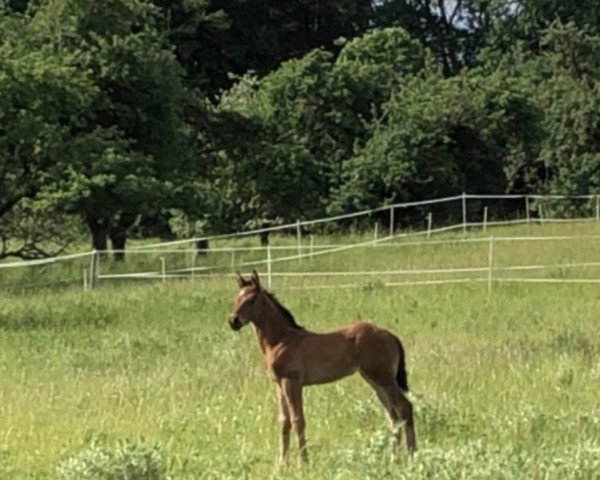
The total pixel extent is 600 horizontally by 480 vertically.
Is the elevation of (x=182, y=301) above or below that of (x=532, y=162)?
below

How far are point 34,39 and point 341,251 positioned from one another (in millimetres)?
9725

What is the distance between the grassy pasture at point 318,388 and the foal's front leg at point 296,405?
16 cm

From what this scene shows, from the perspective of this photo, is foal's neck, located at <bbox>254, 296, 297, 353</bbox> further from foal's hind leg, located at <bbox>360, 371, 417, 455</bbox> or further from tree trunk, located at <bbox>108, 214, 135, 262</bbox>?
tree trunk, located at <bbox>108, 214, 135, 262</bbox>

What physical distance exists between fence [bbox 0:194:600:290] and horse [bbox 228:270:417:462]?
12.4 meters

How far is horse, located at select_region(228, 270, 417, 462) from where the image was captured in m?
7.17

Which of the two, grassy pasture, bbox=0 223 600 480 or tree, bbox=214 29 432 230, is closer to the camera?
grassy pasture, bbox=0 223 600 480

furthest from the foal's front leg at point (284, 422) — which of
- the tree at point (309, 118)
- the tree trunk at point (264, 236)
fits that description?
the tree at point (309, 118)

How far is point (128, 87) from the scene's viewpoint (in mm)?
30000

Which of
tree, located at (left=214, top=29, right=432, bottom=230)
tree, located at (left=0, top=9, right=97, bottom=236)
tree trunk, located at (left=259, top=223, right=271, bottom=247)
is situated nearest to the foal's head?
tree, located at (left=0, top=9, right=97, bottom=236)

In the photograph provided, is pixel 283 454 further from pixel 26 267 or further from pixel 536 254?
pixel 26 267

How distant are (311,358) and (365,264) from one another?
18.2m

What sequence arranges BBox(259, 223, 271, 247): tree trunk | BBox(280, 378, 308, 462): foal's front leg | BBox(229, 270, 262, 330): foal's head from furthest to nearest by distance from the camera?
BBox(259, 223, 271, 247): tree trunk → BBox(229, 270, 262, 330): foal's head → BBox(280, 378, 308, 462): foal's front leg

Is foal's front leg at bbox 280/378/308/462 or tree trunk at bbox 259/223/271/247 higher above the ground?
tree trunk at bbox 259/223/271/247

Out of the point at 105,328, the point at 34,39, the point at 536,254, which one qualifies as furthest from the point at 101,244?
the point at 105,328
